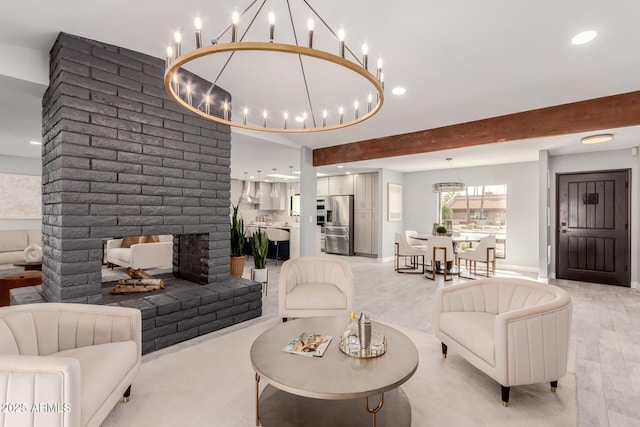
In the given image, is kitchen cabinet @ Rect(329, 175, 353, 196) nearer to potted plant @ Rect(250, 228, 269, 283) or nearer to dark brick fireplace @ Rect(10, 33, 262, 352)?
potted plant @ Rect(250, 228, 269, 283)

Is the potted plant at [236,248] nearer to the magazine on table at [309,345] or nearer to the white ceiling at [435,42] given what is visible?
the white ceiling at [435,42]

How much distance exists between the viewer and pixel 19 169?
616cm

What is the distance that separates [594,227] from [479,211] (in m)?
2.20

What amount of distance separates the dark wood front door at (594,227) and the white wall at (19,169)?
10071mm

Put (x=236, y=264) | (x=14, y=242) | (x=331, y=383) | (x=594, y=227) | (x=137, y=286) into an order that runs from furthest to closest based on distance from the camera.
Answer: (x=14, y=242) → (x=594, y=227) → (x=236, y=264) → (x=137, y=286) → (x=331, y=383)

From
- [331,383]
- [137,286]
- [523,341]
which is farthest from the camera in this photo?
[137,286]

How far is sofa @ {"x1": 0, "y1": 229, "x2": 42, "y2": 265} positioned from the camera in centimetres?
528

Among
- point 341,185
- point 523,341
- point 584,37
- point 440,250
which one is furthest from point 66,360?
point 341,185

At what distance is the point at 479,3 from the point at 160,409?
3.09 meters

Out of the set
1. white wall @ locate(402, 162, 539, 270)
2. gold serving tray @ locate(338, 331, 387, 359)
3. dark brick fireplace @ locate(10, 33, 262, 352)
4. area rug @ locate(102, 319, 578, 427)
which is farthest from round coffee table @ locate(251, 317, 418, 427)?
white wall @ locate(402, 162, 539, 270)

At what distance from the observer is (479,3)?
188 centimetres

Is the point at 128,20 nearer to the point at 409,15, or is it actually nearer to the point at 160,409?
the point at 409,15

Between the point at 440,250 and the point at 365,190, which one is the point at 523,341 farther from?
the point at 365,190

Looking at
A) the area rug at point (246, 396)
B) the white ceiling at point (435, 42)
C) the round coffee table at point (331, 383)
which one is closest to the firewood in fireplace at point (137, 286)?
the area rug at point (246, 396)
